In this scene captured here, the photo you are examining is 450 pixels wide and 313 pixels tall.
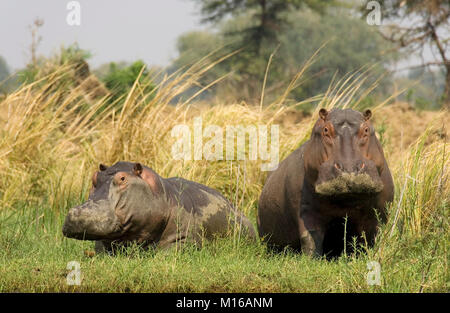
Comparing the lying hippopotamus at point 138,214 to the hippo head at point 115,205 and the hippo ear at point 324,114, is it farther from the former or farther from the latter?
the hippo ear at point 324,114

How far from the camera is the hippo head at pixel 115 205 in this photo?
4633mm

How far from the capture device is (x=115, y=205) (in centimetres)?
481

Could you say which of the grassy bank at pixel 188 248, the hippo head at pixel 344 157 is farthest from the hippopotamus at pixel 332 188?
the grassy bank at pixel 188 248

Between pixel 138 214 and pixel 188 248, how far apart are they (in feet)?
1.42

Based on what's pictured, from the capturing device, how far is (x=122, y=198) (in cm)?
485

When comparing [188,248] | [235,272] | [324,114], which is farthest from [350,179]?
[188,248]

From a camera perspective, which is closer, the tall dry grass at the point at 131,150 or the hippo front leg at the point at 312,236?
the hippo front leg at the point at 312,236

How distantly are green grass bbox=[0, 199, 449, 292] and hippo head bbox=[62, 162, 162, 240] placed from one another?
18 centimetres

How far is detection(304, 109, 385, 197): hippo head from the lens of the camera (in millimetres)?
4160

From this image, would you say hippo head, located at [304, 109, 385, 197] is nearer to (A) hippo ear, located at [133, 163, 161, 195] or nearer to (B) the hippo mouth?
(B) the hippo mouth

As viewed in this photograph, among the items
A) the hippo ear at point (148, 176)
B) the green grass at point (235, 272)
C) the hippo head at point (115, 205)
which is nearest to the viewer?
the green grass at point (235, 272)

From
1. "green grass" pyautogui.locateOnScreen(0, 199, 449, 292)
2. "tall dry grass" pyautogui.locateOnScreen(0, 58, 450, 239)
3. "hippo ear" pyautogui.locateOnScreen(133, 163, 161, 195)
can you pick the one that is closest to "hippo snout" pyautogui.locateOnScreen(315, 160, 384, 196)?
"green grass" pyautogui.locateOnScreen(0, 199, 449, 292)

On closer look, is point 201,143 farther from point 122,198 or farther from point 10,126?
point 122,198

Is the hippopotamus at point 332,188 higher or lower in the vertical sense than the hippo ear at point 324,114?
lower
